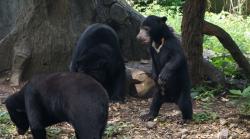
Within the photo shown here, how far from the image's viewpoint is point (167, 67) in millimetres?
6516

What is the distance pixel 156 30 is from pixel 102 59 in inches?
51.9

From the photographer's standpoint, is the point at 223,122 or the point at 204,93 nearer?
the point at 223,122

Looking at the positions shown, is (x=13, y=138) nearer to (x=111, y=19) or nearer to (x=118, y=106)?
(x=118, y=106)

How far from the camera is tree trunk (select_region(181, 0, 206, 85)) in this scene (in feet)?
25.9

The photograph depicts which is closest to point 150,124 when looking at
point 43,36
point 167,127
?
point 167,127

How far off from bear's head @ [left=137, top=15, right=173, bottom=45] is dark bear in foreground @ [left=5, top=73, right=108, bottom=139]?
5.60 ft

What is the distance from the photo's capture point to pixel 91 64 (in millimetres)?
7598

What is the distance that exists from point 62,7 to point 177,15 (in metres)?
11.0

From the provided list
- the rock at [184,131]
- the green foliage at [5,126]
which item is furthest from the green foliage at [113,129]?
the green foliage at [5,126]

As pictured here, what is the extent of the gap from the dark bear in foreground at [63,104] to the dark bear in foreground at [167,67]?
5.28 ft

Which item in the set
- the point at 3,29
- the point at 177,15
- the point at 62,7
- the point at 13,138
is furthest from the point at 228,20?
the point at 13,138

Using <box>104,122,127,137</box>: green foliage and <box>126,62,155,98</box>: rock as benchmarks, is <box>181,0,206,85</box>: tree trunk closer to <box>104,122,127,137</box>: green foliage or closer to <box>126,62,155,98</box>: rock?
<box>126,62,155,98</box>: rock

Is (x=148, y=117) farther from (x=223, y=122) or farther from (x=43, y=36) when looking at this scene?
(x=43, y=36)

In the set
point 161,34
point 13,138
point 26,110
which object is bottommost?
point 13,138
